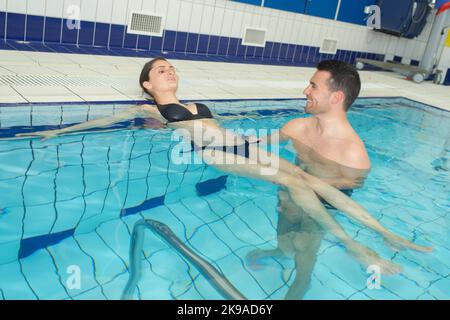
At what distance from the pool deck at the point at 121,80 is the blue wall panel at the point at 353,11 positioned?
7.94ft

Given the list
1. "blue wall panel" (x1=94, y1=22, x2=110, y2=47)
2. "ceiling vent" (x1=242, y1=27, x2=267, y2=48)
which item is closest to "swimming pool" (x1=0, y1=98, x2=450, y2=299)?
"blue wall panel" (x1=94, y1=22, x2=110, y2=47)

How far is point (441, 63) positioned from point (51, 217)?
9329 millimetres

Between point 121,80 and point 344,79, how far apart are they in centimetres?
244

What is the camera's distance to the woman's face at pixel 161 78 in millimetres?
3445

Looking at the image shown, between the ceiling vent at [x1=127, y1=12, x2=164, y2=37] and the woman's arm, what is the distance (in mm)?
3112

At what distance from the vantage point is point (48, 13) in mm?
5410

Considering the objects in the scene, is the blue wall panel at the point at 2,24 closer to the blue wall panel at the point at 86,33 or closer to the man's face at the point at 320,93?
the blue wall panel at the point at 86,33

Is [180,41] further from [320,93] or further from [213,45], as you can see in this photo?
[320,93]

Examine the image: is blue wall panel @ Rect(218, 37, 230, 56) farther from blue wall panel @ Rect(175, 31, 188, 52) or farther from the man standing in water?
the man standing in water

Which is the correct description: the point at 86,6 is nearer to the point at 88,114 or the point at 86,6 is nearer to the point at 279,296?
the point at 88,114

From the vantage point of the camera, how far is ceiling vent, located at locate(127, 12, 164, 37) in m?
6.23

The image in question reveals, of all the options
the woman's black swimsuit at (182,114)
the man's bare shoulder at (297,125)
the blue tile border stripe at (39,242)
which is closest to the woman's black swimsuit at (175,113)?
the woman's black swimsuit at (182,114)

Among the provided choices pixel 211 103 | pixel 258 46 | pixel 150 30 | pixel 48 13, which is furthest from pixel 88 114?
pixel 258 46

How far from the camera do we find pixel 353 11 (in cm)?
933
